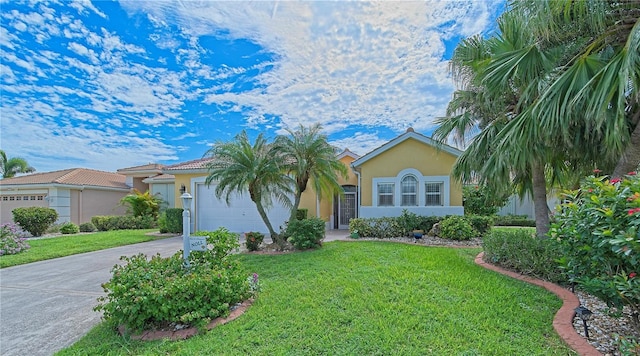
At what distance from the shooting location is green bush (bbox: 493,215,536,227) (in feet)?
61.3

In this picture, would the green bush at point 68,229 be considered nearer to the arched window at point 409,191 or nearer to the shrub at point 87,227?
the shrub at point 87,227

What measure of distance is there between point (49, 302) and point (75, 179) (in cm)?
1979

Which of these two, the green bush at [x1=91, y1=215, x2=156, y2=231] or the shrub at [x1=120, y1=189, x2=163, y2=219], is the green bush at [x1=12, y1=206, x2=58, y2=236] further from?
the shrub at [x1=120, y1=189, x2=163, y2=219]

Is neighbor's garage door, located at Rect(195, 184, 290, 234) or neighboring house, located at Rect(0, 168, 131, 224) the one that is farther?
neighboring house, located at Rect(0, 168, 131, 224)

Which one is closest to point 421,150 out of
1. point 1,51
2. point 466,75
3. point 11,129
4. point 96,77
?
point 466,75

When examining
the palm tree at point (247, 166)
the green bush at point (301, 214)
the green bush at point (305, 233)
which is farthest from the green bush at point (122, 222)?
the green bush at point (305, 233)

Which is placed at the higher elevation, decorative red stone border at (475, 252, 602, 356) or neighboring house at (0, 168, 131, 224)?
neighboring house at (0, 168, 131, 224)

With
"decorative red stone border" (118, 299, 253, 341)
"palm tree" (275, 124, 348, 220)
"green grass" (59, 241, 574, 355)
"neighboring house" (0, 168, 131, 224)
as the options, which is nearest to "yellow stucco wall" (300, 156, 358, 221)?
"palm tree" (275, 124, 348, 220)

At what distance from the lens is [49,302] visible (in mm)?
6492

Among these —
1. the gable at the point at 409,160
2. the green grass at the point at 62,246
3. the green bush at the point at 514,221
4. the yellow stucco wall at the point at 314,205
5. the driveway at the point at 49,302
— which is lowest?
the green grass at the point at 62,246

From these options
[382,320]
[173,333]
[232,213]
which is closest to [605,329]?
[382,320]

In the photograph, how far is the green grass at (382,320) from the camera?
12.8 feet

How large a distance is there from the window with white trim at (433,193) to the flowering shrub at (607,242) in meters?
9.98

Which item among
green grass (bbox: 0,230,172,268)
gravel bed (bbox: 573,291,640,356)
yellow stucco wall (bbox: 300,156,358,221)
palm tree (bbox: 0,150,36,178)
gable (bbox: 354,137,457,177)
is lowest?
green grass (bbox: 0,230,172,268)
